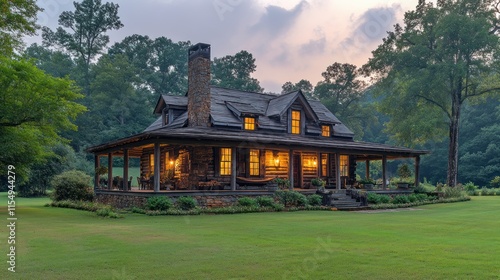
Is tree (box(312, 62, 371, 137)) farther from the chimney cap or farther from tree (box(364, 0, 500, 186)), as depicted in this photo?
the chimney cap

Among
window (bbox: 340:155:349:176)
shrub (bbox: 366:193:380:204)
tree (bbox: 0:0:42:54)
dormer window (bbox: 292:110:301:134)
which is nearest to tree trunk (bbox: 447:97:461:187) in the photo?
window (bbox: 340:155:349:176)

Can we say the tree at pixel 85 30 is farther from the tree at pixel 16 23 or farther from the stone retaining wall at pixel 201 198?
the stone retaining wall at pixel 201 198

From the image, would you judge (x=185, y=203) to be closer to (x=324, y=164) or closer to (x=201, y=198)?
(x=201, y=198)

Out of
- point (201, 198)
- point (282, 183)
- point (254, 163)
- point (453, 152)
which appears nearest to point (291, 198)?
point (282, 183)

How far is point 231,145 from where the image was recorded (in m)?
22.9

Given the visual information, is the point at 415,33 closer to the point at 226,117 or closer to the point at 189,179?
the point at 226,117

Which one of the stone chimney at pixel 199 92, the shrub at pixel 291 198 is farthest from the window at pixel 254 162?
the shrub at pixel 291 198

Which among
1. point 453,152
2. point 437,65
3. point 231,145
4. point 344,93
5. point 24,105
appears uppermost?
point 344,93

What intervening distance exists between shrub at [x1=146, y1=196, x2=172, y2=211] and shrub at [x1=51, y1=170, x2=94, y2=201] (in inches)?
381

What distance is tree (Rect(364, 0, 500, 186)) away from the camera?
40031mm

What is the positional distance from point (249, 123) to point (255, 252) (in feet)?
63.8

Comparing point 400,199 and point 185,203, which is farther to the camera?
point 400,199

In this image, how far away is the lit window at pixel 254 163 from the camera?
1062 inches

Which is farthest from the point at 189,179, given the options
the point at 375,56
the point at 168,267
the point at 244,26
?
the point at 375,56
